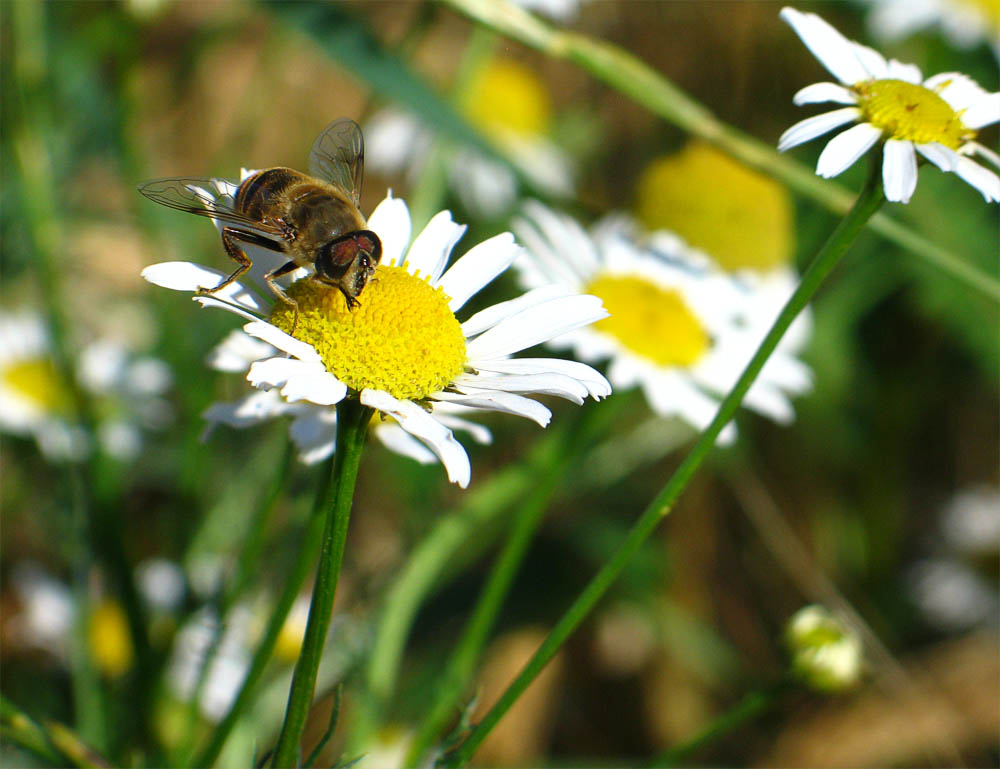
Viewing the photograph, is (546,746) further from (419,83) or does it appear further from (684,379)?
(419,83)

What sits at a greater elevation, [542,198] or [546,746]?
[542,198]

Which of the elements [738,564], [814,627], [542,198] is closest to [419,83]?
[542,198]

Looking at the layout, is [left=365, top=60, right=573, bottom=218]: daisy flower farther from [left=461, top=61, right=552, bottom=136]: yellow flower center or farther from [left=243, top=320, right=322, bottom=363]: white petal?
[left=243, top=320, right=322, bottom=363]: white petal

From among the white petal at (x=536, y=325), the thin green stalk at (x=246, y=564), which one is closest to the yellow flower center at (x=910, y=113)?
the white petal at (x=536, y=325)

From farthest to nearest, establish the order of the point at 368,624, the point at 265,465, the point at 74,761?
the point at 265,465
the point at 368,624
the point at 74,761

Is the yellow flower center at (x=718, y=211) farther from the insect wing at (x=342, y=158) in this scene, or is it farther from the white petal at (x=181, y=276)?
the white petal at (x=181, y=276)

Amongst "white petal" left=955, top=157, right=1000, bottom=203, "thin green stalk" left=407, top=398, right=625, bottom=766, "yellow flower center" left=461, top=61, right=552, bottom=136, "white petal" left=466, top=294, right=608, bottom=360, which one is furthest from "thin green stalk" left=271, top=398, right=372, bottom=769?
"yellow flower center" left=461, top=61, right=552, bottom=136

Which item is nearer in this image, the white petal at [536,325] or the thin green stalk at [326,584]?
the thin green stalk at [326,584]
